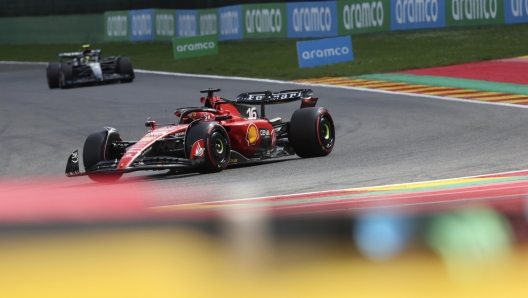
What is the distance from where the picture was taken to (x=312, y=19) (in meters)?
30.7

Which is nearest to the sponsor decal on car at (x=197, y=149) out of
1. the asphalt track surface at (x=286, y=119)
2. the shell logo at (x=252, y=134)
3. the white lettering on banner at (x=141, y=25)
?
the asphalt track surface at (x=286, y=119)

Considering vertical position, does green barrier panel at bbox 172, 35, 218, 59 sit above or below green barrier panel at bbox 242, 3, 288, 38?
below

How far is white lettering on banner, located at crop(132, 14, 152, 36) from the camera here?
37.9 m

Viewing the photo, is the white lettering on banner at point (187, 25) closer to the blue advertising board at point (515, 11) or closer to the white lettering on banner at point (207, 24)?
the white lettering on banner at point (207, 24)

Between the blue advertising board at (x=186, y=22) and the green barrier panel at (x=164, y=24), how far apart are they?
0.30 meters

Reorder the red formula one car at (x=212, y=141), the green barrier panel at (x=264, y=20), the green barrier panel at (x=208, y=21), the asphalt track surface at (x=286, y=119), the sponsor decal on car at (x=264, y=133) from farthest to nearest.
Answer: the green barrier panel at (x=208, y=21) < the green barrier panel at (x=264, y=20) < the sponsor decal on car at (x=264, y=133) < the red formula one car at (x=212, y=141) < the asphalt track surface at (x=286, y=119)

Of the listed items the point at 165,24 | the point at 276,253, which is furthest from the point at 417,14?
the point at 276,253

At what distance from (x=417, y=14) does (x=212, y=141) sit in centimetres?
1945

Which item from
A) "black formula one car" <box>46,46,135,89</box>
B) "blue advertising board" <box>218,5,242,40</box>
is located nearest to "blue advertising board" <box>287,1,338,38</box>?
"blue advertising board" <box>218,5,242,40</box>

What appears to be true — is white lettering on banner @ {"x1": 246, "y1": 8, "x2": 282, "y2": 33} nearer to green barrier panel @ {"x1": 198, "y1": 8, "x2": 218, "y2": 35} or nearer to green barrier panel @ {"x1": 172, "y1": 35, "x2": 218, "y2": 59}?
green barrier panel @ {"x1": 198, "y1": 8, "x2": 218, "y2": 35}

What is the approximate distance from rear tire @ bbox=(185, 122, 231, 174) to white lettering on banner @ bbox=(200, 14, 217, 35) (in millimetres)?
24976

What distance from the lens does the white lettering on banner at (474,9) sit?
26891mm

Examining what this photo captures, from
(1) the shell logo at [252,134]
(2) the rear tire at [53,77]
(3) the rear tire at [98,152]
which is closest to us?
(3) the rear tire at [98,152]

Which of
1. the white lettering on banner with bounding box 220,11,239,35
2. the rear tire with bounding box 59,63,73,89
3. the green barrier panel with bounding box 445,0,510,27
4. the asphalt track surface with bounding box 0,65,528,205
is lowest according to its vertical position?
the asphalt track surface with bounding box 0,65,528,205
